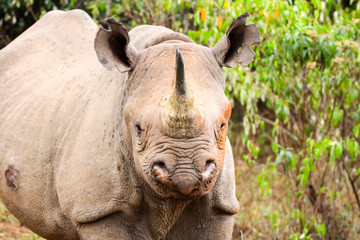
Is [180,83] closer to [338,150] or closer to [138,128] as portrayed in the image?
[138,128]

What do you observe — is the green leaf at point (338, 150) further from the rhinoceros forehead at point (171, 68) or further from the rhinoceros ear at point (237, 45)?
the rhinoceros forehead at point (171, 68)

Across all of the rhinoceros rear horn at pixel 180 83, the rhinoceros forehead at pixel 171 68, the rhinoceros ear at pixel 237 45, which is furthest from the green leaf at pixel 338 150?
the rhinoceros rear horn at pixel 180 83

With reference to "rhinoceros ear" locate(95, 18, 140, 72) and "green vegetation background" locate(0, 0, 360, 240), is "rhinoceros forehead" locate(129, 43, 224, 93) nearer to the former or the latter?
"rhinoceros ear" locate(95, 18, 140, 72)

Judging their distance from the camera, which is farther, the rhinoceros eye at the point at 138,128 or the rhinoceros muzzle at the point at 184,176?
the rhinoceros eye at the point at 138,128

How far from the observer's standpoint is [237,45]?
406cm

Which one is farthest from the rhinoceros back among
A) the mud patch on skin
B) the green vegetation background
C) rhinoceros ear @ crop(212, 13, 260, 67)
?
the green vegetation background

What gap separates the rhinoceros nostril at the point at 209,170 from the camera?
3.27 meters

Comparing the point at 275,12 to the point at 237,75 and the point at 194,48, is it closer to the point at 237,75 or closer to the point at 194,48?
the point at 237,75

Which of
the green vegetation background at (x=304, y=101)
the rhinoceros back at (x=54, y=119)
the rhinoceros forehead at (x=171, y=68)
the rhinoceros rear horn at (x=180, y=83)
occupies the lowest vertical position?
the green vegetation background at (x=304, y=101)

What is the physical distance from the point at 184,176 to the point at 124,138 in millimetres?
808

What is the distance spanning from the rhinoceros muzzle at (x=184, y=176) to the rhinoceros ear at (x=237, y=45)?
88cm

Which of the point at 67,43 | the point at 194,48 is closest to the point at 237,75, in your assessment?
the point at 67,43

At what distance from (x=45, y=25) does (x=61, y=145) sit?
1.75 meters

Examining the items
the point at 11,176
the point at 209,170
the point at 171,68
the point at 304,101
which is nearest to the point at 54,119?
the point at 11,176
